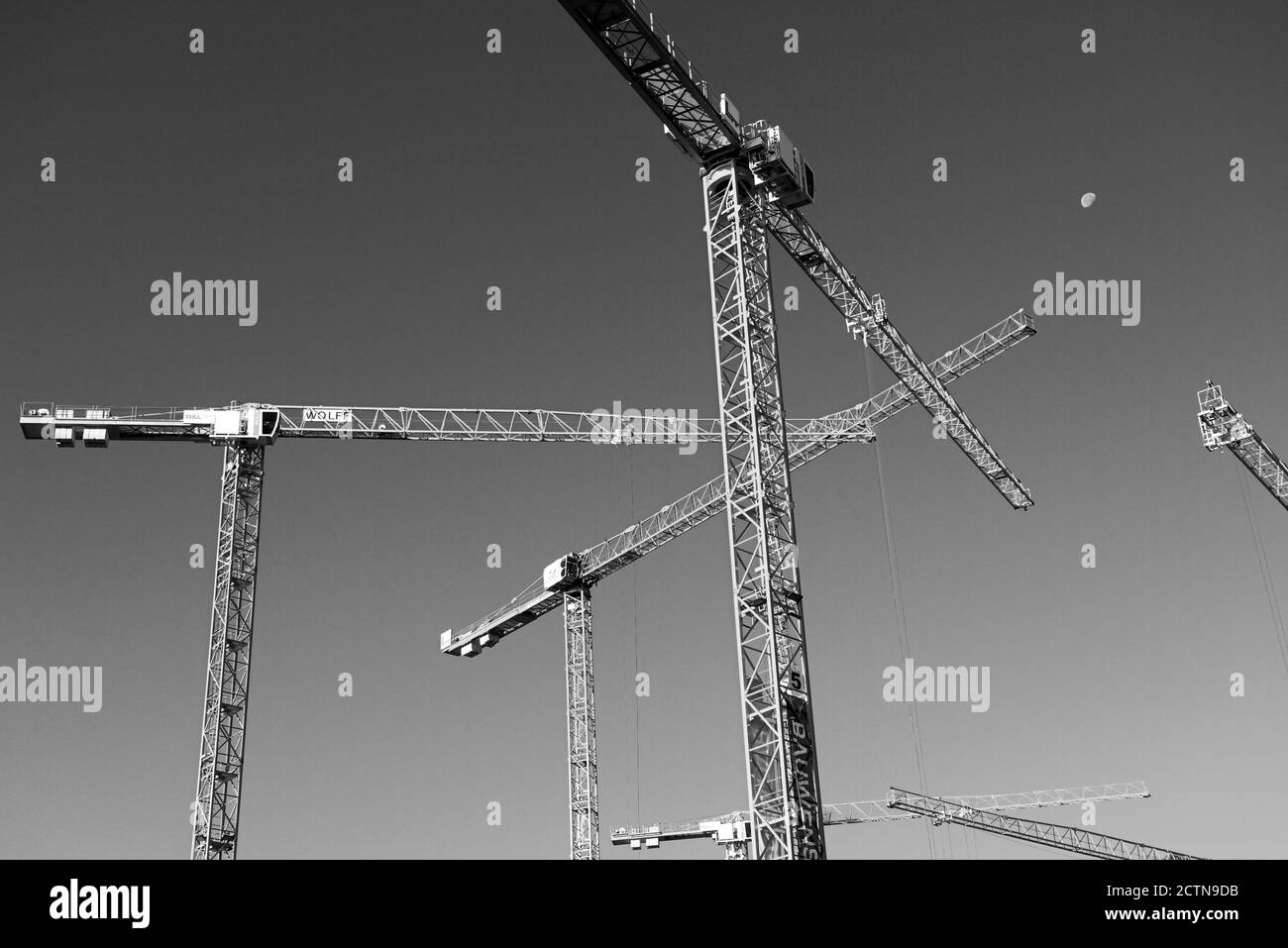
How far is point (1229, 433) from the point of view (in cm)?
6100

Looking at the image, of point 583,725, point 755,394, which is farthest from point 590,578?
point 755,394

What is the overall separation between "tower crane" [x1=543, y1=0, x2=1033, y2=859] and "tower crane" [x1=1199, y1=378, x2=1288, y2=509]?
38.0 metres

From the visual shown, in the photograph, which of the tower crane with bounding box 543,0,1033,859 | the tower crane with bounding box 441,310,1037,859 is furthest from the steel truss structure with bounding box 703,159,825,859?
the tower crane with bounding box 441,310,1037,859

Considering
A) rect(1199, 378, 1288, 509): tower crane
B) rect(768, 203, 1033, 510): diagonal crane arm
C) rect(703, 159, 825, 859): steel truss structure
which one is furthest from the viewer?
rect(1199, 378, 1288, 509): tower crane

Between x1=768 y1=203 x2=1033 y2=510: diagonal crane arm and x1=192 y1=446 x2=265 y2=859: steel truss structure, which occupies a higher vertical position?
x1=768 y1=203 x2=1033 y2=510: diagonal crane arm

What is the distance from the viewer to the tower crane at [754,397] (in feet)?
76.6

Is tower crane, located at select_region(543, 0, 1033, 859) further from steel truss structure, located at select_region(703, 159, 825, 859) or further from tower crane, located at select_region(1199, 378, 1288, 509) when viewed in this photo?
tower crane, located at select_region(1199, 378, 1288, 509)

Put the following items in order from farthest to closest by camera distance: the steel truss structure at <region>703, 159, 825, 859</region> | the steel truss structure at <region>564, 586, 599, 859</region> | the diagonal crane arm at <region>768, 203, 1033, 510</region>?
the steel truss structure at <region>564, 586, 599, 859</region> < the diagonal crane arm at <region>768, 203, 1033, 510</region> < the steel truss structure at <region>703, 159, 825, 859</region>

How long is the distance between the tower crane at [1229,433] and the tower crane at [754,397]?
38041mm

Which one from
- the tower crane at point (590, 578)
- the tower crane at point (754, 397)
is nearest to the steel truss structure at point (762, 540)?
the tower crane at point (754, 397)

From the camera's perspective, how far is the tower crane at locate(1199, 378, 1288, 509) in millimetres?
60469
